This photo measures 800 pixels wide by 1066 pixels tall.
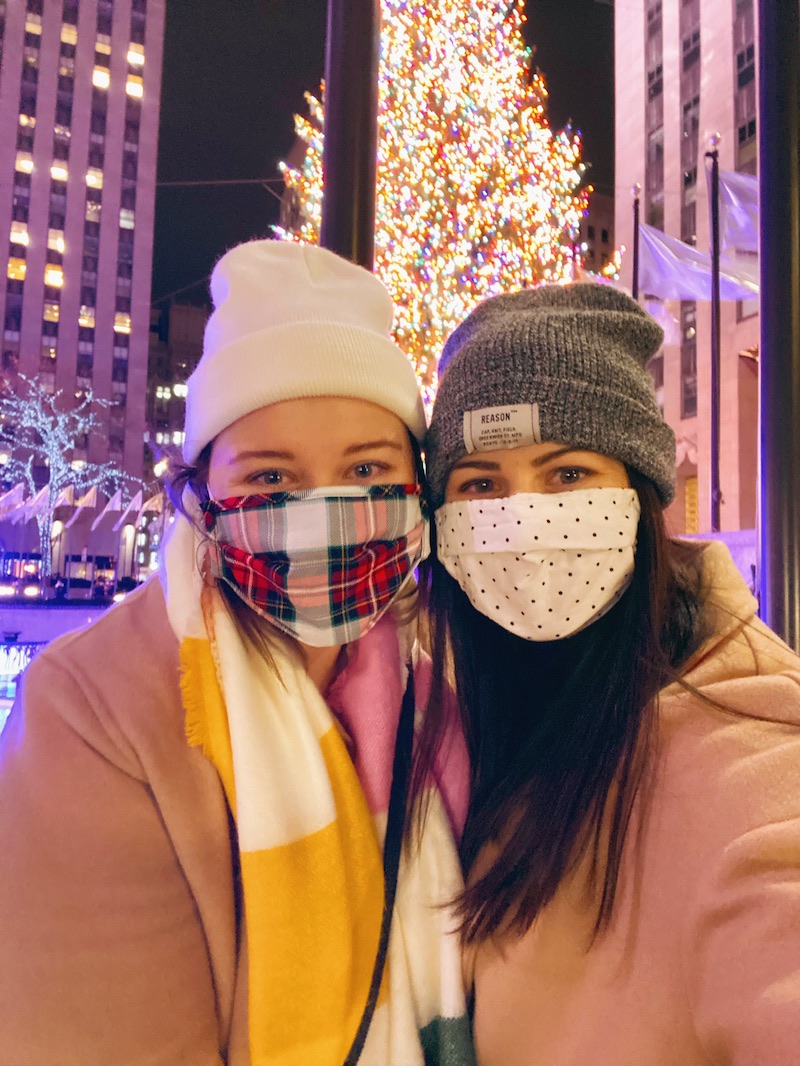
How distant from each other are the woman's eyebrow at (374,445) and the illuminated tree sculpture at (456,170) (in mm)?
8493

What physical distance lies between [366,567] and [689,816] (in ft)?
2.44

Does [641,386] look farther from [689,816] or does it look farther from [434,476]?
[689,816]

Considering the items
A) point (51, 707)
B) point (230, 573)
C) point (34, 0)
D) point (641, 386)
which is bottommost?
point (51, 707)

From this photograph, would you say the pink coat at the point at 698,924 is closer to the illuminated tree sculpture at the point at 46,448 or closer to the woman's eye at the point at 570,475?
the woman's eye at the point at 570,475

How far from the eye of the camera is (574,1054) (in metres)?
1.09

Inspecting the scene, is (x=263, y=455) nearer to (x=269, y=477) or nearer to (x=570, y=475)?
(x=269, y=477)

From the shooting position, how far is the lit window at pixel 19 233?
45.8m

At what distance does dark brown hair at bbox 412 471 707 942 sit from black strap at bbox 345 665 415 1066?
0.04m

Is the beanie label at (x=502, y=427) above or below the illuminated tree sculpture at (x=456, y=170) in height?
below

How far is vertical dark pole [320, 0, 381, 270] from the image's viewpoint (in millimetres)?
3303

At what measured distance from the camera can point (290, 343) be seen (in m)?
1.50

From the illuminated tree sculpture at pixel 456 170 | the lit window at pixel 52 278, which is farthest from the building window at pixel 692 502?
the lit window at pixel 52 278

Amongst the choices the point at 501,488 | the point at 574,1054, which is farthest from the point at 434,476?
the point at 574,1054

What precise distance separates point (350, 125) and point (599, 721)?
10.4 ft
